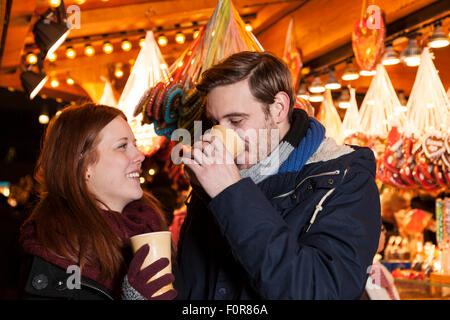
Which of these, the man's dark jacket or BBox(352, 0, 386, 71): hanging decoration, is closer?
the man's dark jacket

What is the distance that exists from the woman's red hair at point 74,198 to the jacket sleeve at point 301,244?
1.39 ft

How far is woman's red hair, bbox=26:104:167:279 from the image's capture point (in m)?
1.38

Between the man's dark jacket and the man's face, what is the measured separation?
0.11 m

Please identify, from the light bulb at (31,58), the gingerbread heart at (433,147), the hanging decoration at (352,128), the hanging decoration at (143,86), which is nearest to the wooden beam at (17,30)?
the light bulb at (31,58)

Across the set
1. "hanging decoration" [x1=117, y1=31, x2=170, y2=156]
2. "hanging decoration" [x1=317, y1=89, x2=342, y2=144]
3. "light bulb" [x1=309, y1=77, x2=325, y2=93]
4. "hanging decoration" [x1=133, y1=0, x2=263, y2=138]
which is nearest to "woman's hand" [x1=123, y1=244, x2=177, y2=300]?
"hanging decoration" [x1=133, y1=0, x2=263, y2=138]

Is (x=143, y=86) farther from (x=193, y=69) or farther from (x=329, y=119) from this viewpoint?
(x=329, y=119)

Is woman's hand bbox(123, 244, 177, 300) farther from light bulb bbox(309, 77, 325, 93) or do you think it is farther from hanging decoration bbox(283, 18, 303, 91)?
light bulb bbox(309, 77, 325, 93)

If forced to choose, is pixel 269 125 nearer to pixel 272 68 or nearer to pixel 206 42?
pixel 272 68

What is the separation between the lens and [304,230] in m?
1.24

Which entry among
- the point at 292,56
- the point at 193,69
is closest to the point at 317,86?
the point at 292,56

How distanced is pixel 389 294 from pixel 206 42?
51.3 inches

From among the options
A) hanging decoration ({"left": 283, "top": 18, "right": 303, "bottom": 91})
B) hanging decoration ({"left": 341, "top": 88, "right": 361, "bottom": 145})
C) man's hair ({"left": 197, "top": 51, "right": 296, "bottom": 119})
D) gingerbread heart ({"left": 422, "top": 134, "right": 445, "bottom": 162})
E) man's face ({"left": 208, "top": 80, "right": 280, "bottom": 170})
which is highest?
hanging decoration ({"left": 283, "top": 18, "right": 303, "bottom": 91})

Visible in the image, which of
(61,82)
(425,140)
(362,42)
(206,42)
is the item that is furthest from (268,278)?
(61,82)

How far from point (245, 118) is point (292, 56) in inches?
123
